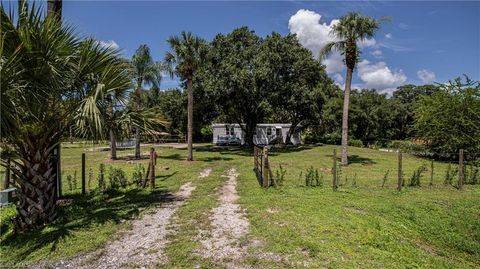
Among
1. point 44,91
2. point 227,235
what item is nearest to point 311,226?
point 227,235

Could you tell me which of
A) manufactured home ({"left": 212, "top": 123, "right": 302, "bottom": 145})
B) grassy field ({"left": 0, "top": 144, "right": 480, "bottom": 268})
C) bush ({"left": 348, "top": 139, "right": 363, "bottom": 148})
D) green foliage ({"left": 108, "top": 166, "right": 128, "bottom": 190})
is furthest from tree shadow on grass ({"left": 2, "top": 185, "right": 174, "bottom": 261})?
bush ({"left": 348, "top": 139, "right": 363, "bottom": 148})

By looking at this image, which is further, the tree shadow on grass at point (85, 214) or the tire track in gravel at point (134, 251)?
the tree shadow on grass at point (85, 214)

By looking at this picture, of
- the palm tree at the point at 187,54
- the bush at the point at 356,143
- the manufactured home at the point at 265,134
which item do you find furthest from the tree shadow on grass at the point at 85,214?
the bush at the point at 356,143

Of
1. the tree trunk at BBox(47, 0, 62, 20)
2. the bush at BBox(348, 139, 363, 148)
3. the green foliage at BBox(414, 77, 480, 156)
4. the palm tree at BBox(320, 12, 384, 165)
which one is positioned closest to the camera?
the tree trunk at BBox(47, 0, 62, 20)

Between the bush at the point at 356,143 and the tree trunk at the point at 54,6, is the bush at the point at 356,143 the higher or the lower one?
the lower one

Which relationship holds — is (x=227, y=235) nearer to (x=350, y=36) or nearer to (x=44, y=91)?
(x=44, y=91)

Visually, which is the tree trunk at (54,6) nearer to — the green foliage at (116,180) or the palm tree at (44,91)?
the palm tree at (44,91)

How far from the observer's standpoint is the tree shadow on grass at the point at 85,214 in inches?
A: 195

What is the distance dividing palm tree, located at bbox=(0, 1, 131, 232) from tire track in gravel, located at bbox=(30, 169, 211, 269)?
1785 mm

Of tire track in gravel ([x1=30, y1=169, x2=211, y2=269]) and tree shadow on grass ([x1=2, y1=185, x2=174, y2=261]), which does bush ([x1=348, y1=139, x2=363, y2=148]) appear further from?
tire track in gravel ([x1=30, y1=169, x2=211, y2=269])

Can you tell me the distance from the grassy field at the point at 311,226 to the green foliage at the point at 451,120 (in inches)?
484

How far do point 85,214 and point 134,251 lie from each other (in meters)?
2.52

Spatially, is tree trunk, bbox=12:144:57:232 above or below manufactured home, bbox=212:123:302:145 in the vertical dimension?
below

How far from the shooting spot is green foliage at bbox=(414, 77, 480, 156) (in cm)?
1945
